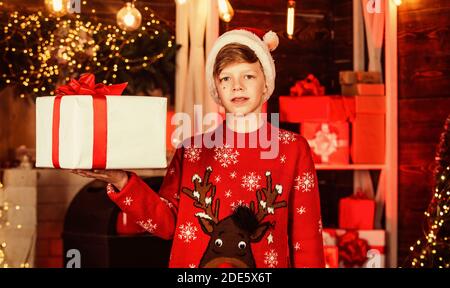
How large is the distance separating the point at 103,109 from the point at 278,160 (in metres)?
0.63

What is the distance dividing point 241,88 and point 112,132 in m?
0.53

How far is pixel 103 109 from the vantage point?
2205 mm

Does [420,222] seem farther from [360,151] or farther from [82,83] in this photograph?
[82,83]

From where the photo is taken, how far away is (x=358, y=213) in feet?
15.6

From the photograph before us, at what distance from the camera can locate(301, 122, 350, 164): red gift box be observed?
4.71 m

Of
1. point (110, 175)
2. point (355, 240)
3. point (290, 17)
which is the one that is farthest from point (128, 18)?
point (110, 175)

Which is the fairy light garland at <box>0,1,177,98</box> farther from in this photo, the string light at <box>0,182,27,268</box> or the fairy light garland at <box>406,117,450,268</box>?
the fairy light garland at <box>406,117,450,268</box>

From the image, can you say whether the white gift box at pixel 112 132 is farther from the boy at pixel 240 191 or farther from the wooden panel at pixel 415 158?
the wooden panel at pixel 415 158

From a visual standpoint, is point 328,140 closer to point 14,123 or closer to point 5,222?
point 5,222

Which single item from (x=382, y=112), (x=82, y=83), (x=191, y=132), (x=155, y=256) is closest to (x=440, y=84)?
(x=382, y=112)

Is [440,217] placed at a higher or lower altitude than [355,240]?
higher

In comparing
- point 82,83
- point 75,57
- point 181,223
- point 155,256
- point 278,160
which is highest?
point 75,57

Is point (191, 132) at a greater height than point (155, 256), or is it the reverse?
point (191, 132)

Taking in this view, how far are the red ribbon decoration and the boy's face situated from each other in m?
0.44
